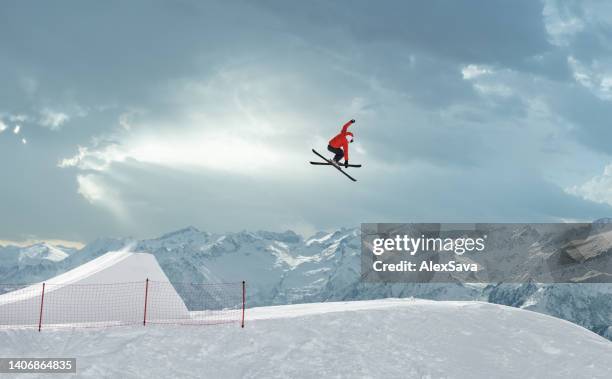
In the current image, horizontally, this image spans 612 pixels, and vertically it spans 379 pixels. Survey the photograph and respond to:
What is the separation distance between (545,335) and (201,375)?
646 inches

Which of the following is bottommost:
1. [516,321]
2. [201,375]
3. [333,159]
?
[201,375]

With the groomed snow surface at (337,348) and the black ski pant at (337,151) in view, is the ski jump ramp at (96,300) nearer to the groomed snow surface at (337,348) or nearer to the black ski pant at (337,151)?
the groomed snow surface at (337,348)

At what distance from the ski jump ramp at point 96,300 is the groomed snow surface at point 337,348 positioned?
3873mm

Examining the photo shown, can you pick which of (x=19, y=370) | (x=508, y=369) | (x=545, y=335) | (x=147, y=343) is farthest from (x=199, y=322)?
(x=545, y=335)

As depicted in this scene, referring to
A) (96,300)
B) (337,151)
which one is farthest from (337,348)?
(96,300)

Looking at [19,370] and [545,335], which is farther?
[545,335]

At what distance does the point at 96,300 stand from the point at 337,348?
1392 cm

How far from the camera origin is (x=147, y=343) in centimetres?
2712

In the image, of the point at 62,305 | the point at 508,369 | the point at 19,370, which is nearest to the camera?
the point at 19,370

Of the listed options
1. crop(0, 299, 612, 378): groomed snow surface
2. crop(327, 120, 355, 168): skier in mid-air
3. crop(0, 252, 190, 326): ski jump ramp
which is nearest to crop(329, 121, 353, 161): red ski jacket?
crop(327, 120, 355, 168): skier in mid-air

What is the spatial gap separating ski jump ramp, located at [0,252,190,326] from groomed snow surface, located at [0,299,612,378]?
387cm

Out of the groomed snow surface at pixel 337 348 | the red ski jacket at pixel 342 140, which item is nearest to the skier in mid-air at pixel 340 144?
the red ski jacket at pixel 342 140

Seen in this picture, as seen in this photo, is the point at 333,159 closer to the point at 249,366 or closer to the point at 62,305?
the point at 249,366

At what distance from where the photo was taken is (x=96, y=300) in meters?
33.3
